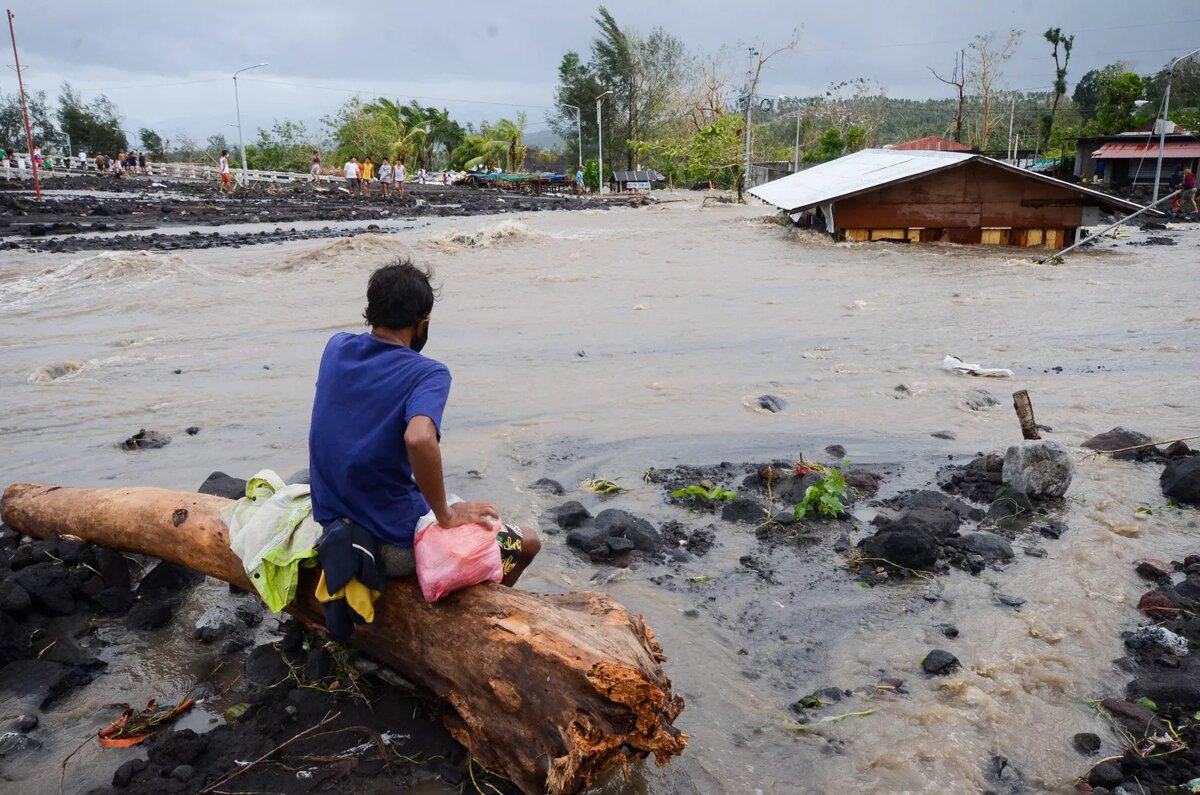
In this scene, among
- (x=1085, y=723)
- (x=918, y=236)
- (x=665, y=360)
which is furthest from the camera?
(x=918, y=236)

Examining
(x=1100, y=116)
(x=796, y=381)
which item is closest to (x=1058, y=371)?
(x=796, y=381)

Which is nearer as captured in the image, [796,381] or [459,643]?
[459,643]

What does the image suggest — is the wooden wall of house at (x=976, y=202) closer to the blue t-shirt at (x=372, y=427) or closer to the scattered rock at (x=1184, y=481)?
the scattered rock at (x=1184, y=481)

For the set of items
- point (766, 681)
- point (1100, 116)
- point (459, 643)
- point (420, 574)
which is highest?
point (1100, 116)

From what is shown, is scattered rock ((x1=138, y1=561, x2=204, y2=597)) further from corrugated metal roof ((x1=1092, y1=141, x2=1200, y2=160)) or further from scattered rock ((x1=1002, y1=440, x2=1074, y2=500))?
corrugated metal roof ((x1=1092, y1=141, x2=1200, y2=160))

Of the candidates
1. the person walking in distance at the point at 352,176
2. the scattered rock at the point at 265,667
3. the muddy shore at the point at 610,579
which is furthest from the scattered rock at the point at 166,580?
the person walking in distance at the point at 352,176

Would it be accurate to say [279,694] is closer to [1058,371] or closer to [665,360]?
[665,360]

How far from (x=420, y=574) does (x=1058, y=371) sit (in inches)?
312

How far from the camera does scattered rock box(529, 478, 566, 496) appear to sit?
5.95 meters

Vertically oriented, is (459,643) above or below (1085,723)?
above

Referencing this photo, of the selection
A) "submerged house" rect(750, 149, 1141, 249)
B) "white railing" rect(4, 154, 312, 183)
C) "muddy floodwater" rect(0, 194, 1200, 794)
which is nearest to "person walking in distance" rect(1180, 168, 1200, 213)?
"submerged house" rect(750, 149, 1141, 249)

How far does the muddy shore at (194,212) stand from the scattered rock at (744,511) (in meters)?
16.8

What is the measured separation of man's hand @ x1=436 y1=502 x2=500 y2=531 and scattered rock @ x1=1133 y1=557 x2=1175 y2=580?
138 inches

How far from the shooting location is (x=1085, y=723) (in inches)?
133
